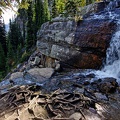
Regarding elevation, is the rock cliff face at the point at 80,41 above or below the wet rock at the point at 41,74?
above

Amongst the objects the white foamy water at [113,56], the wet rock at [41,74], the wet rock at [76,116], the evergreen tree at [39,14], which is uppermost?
the evergreen tree at [39,14]

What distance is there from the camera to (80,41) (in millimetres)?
18359

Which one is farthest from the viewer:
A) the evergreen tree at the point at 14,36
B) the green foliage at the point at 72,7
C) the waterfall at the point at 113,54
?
the evergreen tree at the point at 14,36

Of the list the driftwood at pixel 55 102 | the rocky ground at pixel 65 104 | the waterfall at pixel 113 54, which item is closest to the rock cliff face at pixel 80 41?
the waterfall at pixel 113 54

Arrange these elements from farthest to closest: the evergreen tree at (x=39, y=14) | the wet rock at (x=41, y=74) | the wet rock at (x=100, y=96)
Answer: the evergreen tree at (x=39, y=14), the wet rock at (x=41, y=74), the wet rock at (x=100, y=96)

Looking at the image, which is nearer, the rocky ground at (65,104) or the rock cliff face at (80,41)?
the rocky ground at (65,104)

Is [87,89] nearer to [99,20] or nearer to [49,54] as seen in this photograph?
[99,20]

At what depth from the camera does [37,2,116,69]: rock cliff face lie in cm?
1691

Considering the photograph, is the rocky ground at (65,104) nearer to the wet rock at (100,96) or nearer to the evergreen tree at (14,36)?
the wet rock at (100,96)

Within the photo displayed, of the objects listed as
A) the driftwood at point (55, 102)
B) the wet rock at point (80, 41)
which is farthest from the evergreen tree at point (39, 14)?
the driftwood at point (55, 102)

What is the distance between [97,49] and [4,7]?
11.1 metres

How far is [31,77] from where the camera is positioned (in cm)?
1631

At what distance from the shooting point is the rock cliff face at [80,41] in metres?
16.9

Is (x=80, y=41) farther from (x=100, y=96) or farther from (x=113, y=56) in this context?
(x=100, y=96)
